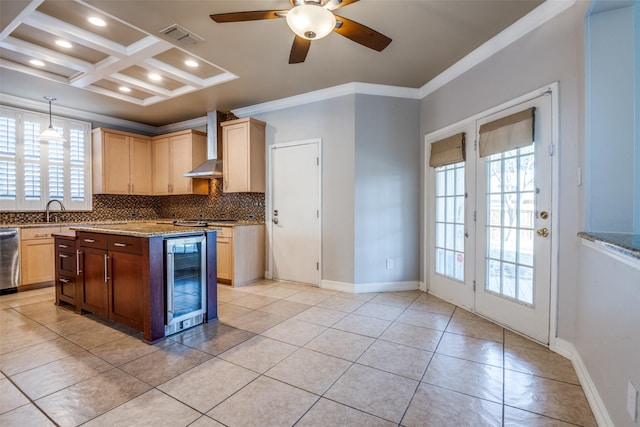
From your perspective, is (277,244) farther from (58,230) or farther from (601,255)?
(601,255)

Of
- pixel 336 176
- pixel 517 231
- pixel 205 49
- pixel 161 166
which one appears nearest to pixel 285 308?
pixel 336 176

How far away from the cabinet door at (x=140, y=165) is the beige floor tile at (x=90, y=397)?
4331 mm

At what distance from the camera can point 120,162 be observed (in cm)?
528

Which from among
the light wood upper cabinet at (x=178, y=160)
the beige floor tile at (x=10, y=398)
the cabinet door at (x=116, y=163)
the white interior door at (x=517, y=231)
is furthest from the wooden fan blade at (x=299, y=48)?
the cabinet door at (x=116, y=163)

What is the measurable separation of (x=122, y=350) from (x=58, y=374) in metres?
0.39

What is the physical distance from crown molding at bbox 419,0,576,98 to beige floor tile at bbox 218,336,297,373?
3222 millimetres

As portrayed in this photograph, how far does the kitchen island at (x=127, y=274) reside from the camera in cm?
246

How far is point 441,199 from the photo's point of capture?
12.1 feet

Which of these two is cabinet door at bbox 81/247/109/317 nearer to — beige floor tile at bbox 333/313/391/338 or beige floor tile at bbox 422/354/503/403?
beige floor tile at bbox 333/313/391/338

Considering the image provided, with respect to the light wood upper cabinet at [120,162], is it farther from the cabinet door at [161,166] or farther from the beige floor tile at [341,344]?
the beige floor tile at [341,344]

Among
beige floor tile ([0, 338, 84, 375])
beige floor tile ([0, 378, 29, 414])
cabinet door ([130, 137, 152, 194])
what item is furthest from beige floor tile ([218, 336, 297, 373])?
cabinet door ([130, 137, 152, 194])

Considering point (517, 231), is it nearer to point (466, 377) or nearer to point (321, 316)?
point (466, 377)

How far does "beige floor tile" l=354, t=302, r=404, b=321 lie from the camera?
3090 millimetres

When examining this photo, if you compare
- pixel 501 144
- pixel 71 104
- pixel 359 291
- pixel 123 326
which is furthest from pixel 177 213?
pixel 501 144
